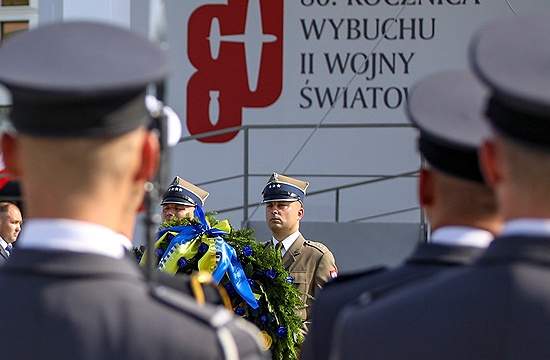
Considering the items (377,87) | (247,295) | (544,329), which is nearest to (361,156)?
(377,87)

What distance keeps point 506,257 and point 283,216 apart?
22.1 feet

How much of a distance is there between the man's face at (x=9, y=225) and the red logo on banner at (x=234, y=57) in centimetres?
442

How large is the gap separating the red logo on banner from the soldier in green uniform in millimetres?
3299

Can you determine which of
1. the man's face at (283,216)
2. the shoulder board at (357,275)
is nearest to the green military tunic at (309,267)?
the man's face at (283,216)

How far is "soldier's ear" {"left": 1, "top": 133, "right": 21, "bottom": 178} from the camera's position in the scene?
2279 mm

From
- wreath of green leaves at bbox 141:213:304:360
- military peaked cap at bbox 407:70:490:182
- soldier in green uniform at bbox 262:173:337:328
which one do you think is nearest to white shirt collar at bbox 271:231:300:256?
soldier in green uniform at bbox 262:173:337:328

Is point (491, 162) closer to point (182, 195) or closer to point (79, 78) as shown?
point (79, 78)

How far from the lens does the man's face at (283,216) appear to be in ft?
29.6

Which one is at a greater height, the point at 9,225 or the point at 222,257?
the point at 222,257

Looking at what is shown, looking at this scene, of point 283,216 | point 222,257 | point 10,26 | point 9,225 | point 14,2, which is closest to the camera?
point 222,257

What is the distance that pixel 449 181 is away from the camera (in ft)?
8.70

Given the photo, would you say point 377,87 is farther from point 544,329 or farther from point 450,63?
point 544,329

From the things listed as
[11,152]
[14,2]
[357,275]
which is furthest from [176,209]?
[14,2]

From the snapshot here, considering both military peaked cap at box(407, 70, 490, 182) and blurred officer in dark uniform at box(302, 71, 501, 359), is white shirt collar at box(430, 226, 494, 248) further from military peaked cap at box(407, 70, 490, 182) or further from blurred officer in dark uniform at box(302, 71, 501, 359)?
military peaked cap at box(407, 70, 490, 182)
